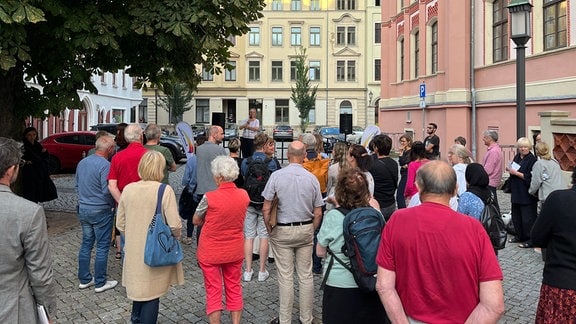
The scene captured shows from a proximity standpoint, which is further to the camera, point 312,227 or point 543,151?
point 543,151

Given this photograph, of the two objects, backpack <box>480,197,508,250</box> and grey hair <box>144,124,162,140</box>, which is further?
grey hair <box>144,124,162,140</box>

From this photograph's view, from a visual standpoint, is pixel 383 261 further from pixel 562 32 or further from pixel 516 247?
pixel 562 32

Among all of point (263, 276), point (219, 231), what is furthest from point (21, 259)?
point (263, 276)

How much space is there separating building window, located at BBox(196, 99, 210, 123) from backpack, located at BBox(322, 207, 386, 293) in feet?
175

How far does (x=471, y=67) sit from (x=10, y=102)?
15.8m

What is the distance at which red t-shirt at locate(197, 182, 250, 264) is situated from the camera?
4.48 m

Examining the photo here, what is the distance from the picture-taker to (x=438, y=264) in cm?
256

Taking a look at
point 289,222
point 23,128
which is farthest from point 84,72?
point 289,222

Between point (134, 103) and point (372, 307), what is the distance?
136 feet

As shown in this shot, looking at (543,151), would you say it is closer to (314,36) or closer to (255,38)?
(255,38)

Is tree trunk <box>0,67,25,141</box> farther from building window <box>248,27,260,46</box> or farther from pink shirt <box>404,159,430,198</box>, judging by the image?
building window <box>248,27,260,46</box>

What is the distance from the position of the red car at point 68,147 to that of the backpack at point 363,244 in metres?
16.8

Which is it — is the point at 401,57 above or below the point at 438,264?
above

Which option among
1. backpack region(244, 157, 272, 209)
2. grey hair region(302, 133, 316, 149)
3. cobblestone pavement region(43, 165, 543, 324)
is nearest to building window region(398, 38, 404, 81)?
cobblestone pavement region(43, 165, 543, 324)
